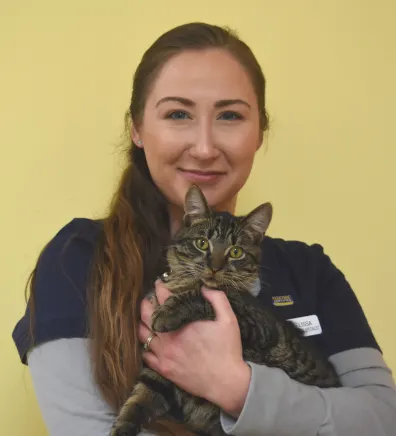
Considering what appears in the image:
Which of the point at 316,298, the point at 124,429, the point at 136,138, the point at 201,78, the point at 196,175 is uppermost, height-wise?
the point at 201,78

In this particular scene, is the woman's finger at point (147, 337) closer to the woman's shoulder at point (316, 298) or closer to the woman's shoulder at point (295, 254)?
the woman's shoulder at point (316, 298)

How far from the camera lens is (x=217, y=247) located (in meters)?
1.24

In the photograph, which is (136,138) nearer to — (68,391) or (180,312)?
(180,312)

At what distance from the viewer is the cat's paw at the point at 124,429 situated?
99 cm

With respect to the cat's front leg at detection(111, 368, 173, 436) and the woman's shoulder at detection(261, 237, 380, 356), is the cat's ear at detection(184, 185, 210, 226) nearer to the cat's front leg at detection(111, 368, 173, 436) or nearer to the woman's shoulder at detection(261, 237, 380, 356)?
the woman's shoulder at detection(261, 237, 380, 356)

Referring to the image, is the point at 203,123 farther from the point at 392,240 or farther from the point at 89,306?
the point at 392,240

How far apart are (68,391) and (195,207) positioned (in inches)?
22.2

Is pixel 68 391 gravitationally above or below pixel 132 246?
below

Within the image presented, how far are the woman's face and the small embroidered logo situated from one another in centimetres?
35

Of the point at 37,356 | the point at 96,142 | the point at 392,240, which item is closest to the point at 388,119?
the point at 392,240

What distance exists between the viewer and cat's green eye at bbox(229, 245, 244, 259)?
126cm

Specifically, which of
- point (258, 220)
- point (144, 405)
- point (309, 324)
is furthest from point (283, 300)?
point (144, 405)

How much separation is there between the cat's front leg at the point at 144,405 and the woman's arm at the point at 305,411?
189 millimetres

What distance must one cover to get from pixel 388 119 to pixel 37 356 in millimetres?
1690
